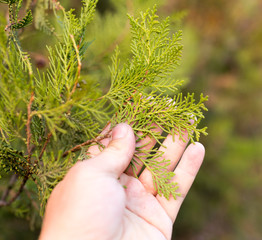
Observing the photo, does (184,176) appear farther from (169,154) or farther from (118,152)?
(118,152)

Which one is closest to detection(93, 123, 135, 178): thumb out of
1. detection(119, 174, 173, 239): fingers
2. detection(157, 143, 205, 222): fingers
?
detection(119, 174, 173, 239): fingers

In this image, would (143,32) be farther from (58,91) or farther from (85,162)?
(85,162)

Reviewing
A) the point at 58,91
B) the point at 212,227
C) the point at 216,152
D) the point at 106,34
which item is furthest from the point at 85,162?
the point at 212,227

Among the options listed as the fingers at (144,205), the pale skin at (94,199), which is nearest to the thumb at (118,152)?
the pale skin at (94,199)

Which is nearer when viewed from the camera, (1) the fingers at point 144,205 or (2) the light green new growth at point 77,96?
(2) the light green new growth at point 77,96

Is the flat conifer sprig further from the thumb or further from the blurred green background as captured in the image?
the blurred green background

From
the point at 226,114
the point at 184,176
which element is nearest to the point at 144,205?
the point at 184,176

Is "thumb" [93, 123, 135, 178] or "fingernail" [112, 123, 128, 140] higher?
"fingernail" [112, 123, 128, 140]

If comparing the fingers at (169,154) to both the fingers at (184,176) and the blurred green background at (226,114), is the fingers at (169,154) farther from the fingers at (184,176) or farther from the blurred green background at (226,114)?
the blurred green background at (226,114)
